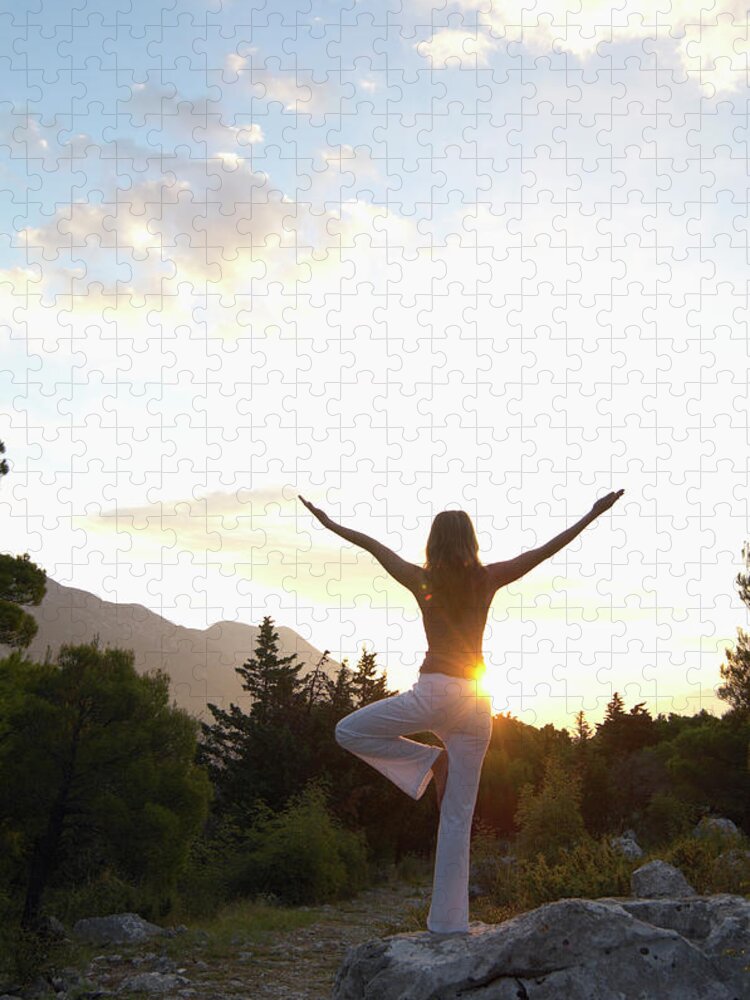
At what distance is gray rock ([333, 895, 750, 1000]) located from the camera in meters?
6.27

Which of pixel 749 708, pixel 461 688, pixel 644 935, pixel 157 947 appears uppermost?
pixel 749 708

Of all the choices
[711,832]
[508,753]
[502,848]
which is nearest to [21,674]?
[711,832]

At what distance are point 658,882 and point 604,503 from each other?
26.4ft

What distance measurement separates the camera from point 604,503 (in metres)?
6.98

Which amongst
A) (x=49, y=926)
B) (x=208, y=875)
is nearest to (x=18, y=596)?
(x=49, y=926)

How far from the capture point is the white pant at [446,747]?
6.61 metres

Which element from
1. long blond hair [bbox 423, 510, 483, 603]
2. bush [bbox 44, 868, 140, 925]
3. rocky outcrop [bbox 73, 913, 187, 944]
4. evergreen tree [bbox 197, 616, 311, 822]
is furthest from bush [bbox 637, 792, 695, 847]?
long blond hair [bbox 423, 510, 483, 603]

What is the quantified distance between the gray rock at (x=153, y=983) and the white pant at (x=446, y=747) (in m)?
6.99

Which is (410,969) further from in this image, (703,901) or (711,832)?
(711,832)

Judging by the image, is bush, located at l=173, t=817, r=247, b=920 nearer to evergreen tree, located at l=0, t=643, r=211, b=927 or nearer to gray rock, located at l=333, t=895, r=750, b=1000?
evergreen tree, located at l=0, t=643, r=211, b=927

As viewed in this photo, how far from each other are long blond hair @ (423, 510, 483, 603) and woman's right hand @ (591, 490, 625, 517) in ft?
2.93

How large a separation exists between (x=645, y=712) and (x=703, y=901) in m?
41.6

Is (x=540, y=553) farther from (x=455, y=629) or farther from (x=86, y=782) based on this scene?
(x=86, y=782)

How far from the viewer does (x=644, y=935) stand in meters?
6.47
